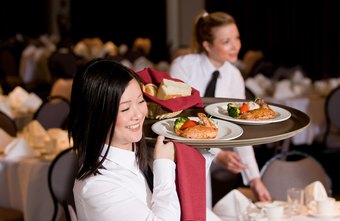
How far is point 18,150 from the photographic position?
3891mm

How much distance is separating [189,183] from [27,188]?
2.06m

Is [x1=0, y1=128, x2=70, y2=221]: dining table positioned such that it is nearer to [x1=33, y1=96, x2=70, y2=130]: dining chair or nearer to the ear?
[x1=33, y1=96, x2=70, y2=130]: dining chair

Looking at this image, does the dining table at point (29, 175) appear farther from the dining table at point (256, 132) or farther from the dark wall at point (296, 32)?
the dark wall at point (296, 32)

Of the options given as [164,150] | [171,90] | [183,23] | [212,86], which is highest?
[171,90]

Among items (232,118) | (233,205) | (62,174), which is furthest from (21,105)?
(232,118)

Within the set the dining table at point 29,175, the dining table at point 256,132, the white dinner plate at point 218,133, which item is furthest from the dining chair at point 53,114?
the white dinner plate at point 218,133

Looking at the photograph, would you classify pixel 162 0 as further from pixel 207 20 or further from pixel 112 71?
pixel 112 71

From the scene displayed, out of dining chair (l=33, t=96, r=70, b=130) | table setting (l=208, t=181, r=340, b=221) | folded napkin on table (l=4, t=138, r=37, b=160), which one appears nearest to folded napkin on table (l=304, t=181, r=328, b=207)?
table setting (l=208, t=181, r=340, b=221)

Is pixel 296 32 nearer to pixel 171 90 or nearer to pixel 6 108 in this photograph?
pixel 6 108

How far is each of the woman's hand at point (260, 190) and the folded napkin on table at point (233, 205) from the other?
1.37 ft

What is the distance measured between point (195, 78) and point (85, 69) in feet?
5.05

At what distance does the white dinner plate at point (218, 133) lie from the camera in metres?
1.74

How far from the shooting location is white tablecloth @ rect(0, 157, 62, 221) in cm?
367

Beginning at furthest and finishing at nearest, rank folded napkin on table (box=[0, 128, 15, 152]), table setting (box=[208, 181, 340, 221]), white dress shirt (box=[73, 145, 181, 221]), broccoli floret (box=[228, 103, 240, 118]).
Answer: folded napkin on table (box=[0, 128, 15, 152])
table setting (box=[208, 181, 340, 221])
broccoli floret (box=[228, 103, 240, 118])
white dress shirt (box=[73, 145, 181, 221])
